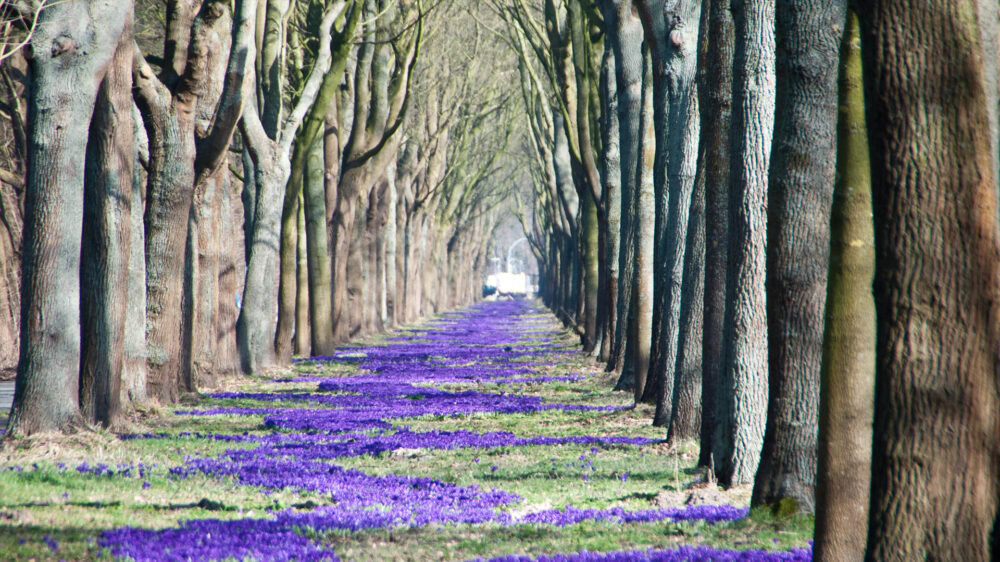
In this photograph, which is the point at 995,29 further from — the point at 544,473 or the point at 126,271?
the point at 126,271

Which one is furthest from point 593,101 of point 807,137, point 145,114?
point 807,137

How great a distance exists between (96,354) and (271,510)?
16.5 ft

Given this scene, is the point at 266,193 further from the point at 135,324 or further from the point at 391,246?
Result: the point at 391,246

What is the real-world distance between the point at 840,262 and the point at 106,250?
9.52 meters

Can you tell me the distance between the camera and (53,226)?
10891mm

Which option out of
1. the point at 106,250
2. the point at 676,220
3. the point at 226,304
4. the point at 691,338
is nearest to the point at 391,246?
the point at 226,304

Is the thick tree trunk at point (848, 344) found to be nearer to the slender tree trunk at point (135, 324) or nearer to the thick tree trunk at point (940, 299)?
the thick tree trunk at point (940, 299)

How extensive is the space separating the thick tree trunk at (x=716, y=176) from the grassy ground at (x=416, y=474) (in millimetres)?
1142

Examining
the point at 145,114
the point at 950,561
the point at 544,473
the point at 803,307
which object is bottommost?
the point at 544,473

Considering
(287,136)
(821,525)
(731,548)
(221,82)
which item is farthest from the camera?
(287,136)

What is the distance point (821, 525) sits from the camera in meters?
5.72

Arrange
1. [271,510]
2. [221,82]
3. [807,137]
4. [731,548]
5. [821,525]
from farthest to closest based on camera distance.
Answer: [221,82]
[271,510]
[807,137]
[731,548]
[821,525]

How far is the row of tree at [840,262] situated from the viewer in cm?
441

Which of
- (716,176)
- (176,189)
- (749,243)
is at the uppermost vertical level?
(176,189)
